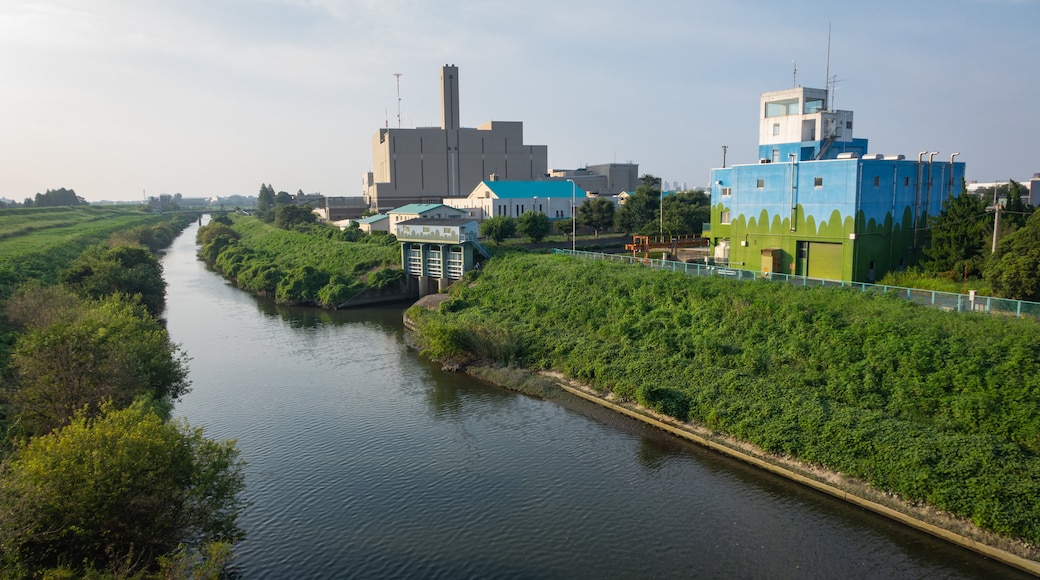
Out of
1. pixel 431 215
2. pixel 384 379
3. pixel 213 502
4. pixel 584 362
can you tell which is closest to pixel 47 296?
pixel 384 379

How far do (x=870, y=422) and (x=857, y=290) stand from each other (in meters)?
8.20

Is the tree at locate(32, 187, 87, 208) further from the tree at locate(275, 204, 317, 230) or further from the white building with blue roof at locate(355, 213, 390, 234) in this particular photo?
the white building with blue roof at locate(355, 213, 390, 234)

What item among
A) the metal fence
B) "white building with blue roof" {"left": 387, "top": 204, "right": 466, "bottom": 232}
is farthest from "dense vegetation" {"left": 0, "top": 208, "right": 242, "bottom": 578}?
"white building with blue roof" {"left": 387, "top": 204, "right": 466, "bottom": 232}

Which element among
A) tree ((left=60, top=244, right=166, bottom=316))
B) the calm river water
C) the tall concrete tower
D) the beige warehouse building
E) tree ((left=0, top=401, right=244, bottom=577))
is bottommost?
the calm river water

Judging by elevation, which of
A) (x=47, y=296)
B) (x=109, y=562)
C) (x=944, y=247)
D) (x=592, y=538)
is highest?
(x=944, y=247)

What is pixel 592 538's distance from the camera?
51.8 feet

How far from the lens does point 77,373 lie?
690 inches

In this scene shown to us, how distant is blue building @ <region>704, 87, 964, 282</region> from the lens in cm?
2948

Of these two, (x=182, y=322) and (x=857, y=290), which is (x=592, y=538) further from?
(x=182, y=322)

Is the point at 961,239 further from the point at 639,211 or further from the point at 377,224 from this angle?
the point at 377,224

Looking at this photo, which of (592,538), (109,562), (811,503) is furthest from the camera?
(811,503)

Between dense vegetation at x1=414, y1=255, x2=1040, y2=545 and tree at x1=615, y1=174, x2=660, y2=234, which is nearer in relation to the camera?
dense vegetation at x1=414, y1=255, x2=1040, y2=545

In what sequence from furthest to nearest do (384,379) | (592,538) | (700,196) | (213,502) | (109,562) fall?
(700,196), (384,379), (592,538), (213,502), (109,562)

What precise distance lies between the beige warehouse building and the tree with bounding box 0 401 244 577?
76989mm
